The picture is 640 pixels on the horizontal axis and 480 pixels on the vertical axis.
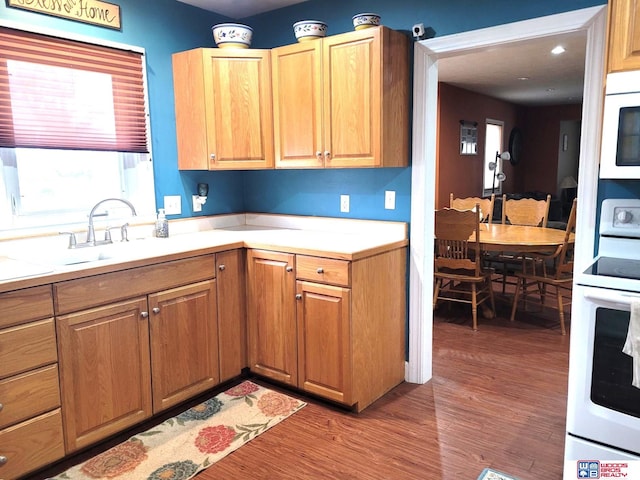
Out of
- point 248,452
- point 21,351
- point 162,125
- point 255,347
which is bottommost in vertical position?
A: point 248,452

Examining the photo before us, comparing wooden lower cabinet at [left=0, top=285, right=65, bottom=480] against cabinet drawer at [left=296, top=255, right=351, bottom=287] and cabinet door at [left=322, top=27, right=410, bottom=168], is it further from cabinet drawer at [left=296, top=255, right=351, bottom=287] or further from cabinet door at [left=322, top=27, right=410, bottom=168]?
cabinet door at [left=322, top=27, right=410, bottom=168]

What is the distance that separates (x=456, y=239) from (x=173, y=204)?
2.20 m

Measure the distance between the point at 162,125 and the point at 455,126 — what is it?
4.85 meters

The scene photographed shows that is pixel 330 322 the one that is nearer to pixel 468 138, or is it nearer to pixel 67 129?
pixel 67 129

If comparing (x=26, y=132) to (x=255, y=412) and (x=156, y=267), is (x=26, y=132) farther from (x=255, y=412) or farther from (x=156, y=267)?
(x=255, y=412)

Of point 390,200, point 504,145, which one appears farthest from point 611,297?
point 504,145

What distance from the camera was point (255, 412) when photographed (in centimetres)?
265

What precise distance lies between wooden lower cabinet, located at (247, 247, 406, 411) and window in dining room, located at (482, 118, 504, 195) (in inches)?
230

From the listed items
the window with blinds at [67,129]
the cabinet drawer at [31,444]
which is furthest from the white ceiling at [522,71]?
the cabinet drawer at [31,444]

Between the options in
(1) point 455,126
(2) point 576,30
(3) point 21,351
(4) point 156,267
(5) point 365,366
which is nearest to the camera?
(3) point 21,351

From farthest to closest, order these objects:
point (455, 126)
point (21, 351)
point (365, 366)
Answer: point (455, 126)
point (365, 366)
point (21, 351)

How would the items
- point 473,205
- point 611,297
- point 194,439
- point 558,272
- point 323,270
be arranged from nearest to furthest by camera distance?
point 611,297
point 194,439
point 323,270
point 558,272
point 473,205

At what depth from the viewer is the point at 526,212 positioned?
5.09m

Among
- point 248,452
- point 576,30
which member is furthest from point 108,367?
point 576,30
